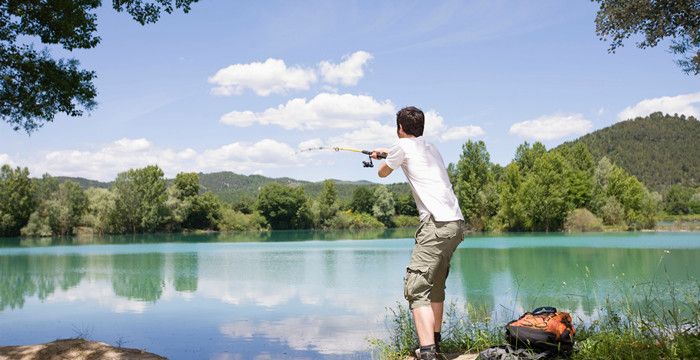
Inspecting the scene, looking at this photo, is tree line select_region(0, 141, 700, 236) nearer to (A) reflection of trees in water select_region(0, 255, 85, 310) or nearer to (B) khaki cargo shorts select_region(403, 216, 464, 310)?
→ (A) reflection of trees in water select_region(0, 255, 85, 310)

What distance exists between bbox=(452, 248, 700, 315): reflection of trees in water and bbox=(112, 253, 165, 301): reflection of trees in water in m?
7.91

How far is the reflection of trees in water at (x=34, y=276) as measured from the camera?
48.5ft

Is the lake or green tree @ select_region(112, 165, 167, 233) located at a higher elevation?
green tree @ select_region(112, 165, 167, 233)

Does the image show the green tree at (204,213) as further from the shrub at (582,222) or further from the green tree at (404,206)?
the shrub at (582,222)

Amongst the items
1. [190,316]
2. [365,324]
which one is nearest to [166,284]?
[190,316]

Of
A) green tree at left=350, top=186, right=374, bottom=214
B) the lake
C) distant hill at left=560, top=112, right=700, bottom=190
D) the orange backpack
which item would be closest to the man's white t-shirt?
the orange backpack

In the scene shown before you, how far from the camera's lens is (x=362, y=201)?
8600 cm

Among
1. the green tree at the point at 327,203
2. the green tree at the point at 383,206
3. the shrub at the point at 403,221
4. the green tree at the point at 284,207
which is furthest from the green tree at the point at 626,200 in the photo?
the green tree at the point at 284,207

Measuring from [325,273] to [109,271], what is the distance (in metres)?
8.00

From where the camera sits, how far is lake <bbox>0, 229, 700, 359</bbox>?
8.52m

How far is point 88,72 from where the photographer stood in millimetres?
8125

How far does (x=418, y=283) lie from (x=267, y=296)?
32.9 ft

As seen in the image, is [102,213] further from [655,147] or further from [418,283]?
[655,147]

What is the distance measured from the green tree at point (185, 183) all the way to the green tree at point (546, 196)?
38.6 m
